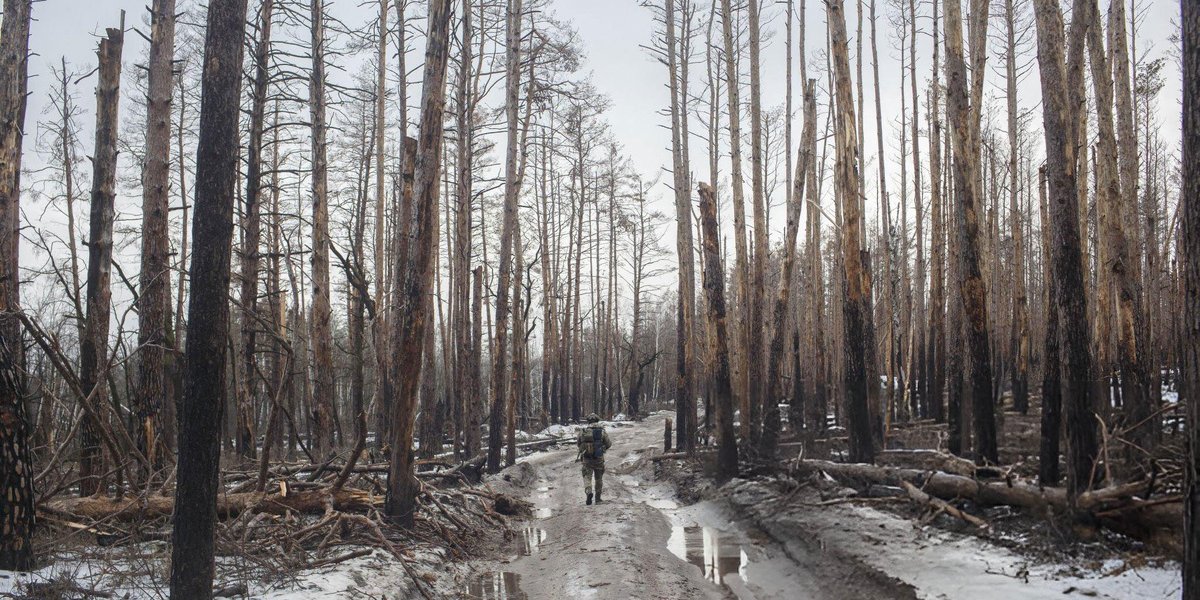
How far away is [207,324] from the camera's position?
4.51 m

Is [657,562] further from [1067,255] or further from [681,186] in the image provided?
[681,186]

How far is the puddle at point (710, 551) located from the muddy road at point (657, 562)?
0.01m

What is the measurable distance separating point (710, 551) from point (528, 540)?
2.35 m

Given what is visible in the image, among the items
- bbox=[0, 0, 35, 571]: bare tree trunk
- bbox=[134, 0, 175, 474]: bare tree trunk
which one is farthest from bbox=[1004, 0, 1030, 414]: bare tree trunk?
bbox=[0, 0, 35, 571]: bare tree trunk

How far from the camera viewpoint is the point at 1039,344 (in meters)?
30.5

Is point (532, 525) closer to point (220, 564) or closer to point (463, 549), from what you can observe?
point (463, 549)

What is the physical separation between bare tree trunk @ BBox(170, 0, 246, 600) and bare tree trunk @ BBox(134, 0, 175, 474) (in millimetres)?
4630

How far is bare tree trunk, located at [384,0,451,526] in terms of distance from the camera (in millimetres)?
7711

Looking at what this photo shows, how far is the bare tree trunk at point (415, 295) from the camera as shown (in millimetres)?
7711

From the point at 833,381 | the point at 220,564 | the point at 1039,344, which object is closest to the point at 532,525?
the point at 220,564

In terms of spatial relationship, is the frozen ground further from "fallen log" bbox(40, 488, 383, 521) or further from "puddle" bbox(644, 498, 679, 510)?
"puddle" bbox(644, 498, 679, 510)

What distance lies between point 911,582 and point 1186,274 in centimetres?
348

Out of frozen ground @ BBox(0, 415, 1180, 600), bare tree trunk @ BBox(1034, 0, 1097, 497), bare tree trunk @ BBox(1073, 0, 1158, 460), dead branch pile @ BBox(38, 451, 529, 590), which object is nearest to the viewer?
frozen ground @ BBox(0, 415, 1180, 600)

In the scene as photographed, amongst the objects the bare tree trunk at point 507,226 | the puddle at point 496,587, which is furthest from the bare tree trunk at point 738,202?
the puddle at point 496,587
